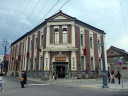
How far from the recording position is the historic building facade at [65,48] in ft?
71.3

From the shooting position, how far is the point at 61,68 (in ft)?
73.9

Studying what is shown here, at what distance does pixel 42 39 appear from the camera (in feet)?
84.5

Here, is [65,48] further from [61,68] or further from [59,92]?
[59,92]

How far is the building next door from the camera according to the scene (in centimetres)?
2170

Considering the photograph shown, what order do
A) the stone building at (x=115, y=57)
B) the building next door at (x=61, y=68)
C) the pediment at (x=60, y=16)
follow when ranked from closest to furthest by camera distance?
the building next door at (x=61, y=68) < the pediment at (x=60, y=16) < the stone building at (x=115, y=57)

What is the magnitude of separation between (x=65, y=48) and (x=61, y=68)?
3.80 meters

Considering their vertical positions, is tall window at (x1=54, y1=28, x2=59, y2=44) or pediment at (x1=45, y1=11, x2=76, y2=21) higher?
pediment at (x1=45, y1=11, x2=76, y2=21)

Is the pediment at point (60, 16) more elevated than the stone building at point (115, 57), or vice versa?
the pediment at point (60, 16)

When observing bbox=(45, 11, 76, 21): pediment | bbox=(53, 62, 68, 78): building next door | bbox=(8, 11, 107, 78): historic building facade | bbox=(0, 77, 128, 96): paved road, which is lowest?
bbox=(0, 77, 128, 96): paved road

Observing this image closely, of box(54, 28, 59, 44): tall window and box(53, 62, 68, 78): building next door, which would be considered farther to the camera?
box(54, 28, 59, 44): tall window

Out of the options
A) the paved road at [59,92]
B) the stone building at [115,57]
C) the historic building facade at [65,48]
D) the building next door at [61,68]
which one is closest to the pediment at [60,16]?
the historic building facade at [65,48]

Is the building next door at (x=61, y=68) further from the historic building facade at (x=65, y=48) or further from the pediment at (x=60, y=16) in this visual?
the pediment at (x=60, y=16)

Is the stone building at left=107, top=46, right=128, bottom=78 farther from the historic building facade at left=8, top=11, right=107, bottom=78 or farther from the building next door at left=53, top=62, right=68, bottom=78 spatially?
the building next door at left=53, top=62, right=68, bottom=78

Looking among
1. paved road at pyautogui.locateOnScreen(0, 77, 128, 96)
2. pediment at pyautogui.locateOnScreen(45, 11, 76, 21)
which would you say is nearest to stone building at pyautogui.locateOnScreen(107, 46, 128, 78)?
pediment at pyautogui.locateOnScreen(45, 11, 76, 21)
